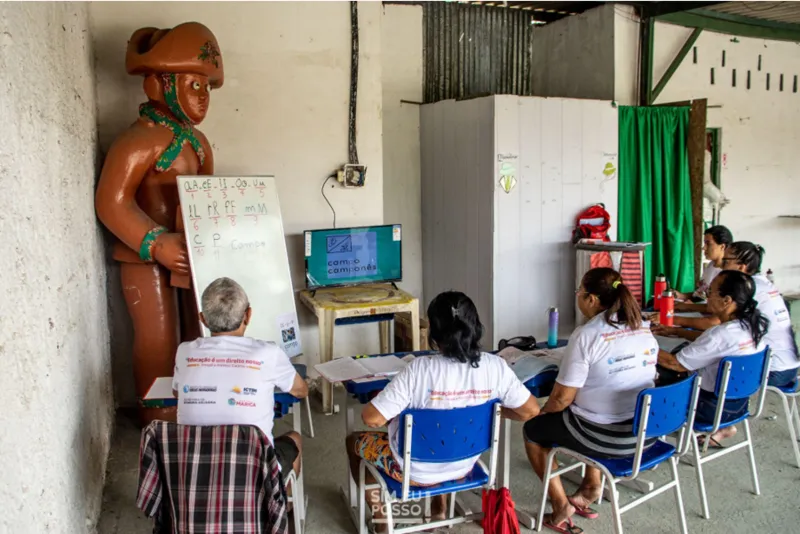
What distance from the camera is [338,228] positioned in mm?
4254

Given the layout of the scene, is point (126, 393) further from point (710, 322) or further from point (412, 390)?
point (710, 322)

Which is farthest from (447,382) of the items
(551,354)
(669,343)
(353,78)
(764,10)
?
(764,10)

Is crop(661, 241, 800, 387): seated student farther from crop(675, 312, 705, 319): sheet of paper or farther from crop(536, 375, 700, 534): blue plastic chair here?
crop(536, 375, 700, 534): blue plastic chair

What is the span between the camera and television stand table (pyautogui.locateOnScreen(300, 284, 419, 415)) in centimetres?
387

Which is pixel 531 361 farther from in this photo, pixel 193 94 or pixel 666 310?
pixel 193 94

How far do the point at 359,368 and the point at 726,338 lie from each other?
5.13 ft

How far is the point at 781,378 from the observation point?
323 cm

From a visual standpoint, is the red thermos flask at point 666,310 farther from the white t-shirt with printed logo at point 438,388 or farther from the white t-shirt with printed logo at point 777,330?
the white t-shirt with printed logo at point 438,388

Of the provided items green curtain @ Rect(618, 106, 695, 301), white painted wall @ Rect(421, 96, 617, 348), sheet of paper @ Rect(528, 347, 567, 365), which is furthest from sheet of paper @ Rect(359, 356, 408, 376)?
green curtain @ Rect(618, 106, 695, 301)

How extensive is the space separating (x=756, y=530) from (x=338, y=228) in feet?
9.09

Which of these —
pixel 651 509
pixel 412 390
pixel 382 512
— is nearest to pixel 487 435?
pixel 412 390

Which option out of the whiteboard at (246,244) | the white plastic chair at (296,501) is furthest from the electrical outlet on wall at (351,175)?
the white plastic chair at (296,501)

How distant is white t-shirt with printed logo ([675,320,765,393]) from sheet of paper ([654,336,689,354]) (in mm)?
214

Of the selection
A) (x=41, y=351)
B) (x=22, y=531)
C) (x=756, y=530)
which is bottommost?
(x=756, y=530)
